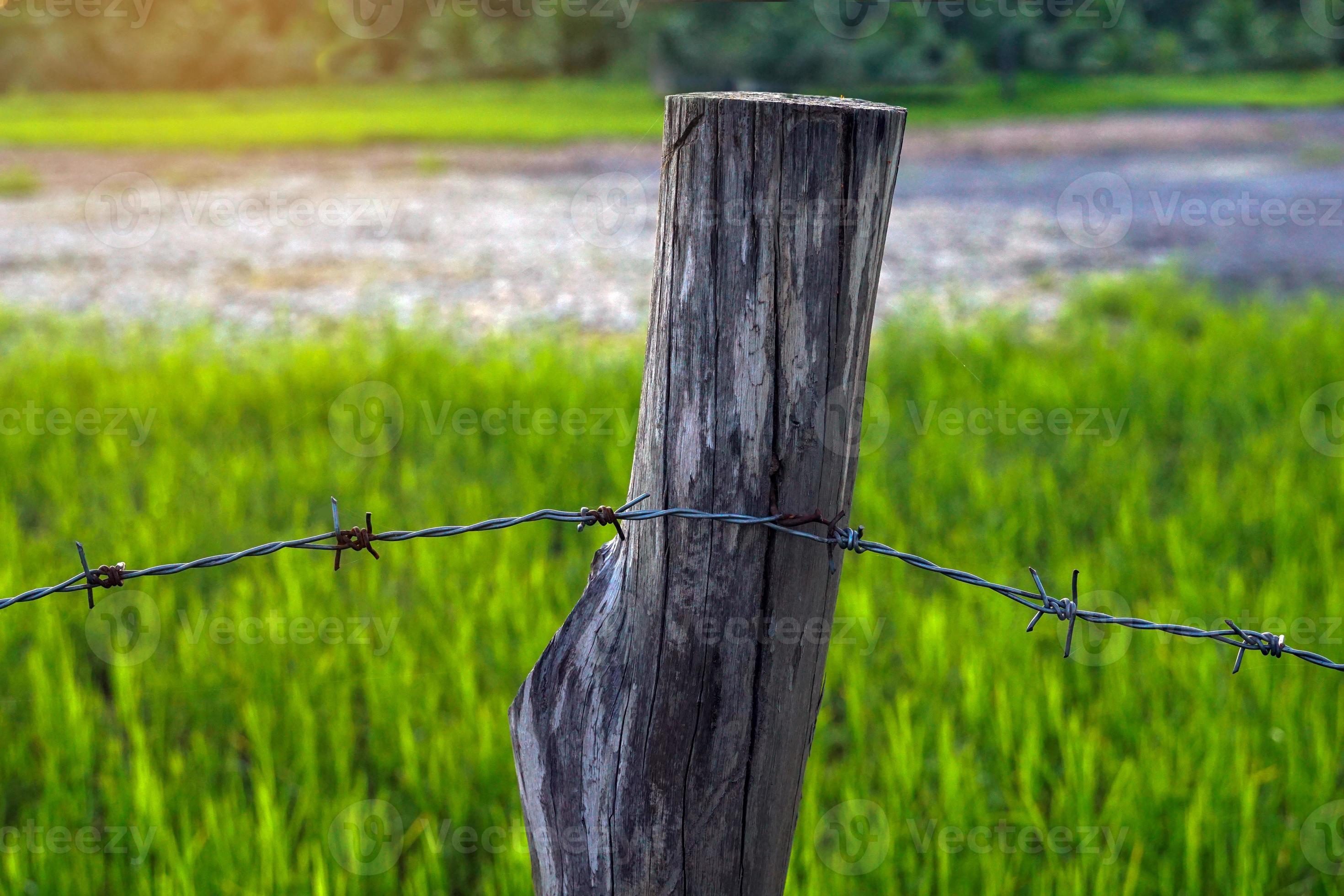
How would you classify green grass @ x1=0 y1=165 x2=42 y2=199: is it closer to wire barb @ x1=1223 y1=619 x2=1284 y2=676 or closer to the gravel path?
the gravel path

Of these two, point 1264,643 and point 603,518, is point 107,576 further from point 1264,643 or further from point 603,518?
point 1264,643

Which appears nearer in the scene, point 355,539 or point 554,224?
point 355,539

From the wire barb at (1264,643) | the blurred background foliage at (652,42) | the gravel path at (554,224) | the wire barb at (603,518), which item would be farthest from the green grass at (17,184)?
the wire barb at (1264,643)

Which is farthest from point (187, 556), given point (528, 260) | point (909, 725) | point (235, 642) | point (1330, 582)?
point (528, 260)

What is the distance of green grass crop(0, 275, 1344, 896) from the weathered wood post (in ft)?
2.69

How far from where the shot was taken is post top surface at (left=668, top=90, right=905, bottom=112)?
1309 millimetres

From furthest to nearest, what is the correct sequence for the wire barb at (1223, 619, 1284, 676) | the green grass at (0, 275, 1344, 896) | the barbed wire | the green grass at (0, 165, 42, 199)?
the green grass at (0, 165, 42, 199) < the green grass at (0, 275, 1344, 896) < the wire barb at (1223, 619, 1284, 676) < the barbed wire

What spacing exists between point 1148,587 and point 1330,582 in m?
0.53

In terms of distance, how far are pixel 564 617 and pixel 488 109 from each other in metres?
23.7

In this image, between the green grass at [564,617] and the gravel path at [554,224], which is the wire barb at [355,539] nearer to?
the green grass at [564,617]

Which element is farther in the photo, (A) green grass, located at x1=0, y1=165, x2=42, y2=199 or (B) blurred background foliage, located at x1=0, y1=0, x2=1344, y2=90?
(B) blurred background foliage, located at x1=0, y1=0, x2=1344, y2=90

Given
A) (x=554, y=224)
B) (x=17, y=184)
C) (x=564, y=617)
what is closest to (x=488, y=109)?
(x=17, y=184)

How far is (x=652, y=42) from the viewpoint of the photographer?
23.4m

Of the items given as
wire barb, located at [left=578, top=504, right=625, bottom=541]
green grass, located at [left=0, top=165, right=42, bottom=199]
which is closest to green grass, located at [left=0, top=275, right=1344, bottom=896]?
wire barb, located at [left=578, top=504, right=625, bottom=541]
